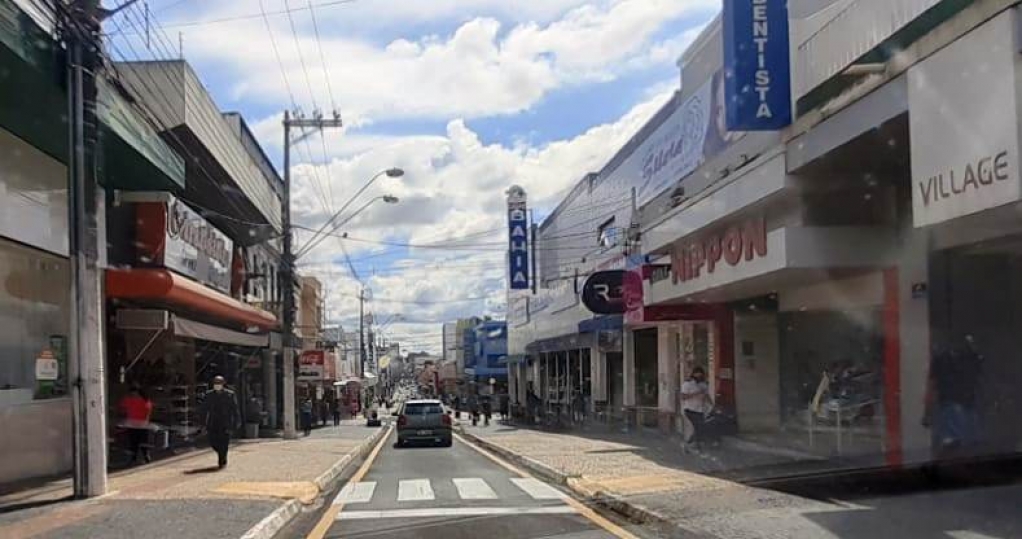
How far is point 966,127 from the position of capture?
1051 cm

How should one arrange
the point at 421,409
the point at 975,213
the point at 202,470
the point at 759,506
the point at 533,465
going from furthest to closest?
the point at 421,409, the point at 533,465, the point at 202,470, the point at 759,506, the point at 975,213

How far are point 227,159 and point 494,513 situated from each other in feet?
56.1

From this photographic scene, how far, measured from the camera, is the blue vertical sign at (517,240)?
5009 centimetres

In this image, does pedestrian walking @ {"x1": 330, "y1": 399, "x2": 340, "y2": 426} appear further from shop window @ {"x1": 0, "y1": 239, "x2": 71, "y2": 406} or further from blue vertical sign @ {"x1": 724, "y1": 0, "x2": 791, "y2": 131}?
blue vertical sign @ {"x1": 724, "y1": 0, "x2": 791, "y2": 131}

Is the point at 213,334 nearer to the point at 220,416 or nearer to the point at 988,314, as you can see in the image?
the point at 220,416

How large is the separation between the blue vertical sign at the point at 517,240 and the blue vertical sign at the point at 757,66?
3251 centimetres

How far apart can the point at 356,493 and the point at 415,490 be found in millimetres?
933

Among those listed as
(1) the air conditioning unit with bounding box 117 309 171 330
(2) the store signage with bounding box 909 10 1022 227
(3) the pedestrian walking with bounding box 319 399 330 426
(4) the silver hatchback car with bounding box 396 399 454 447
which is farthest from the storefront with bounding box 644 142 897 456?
(3) the pedestrian walking with bounding box 319 399 330 426

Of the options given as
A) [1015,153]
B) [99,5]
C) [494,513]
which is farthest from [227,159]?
[1015,153]

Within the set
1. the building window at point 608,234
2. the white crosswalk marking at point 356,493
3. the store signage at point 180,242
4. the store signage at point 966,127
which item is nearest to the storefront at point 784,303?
the store signage at point 966,127

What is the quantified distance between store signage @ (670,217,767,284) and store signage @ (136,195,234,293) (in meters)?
10.8

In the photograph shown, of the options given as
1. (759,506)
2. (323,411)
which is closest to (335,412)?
(323,411)

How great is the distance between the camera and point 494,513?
1358 centimetres

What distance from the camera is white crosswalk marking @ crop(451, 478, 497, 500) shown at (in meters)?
15.7
